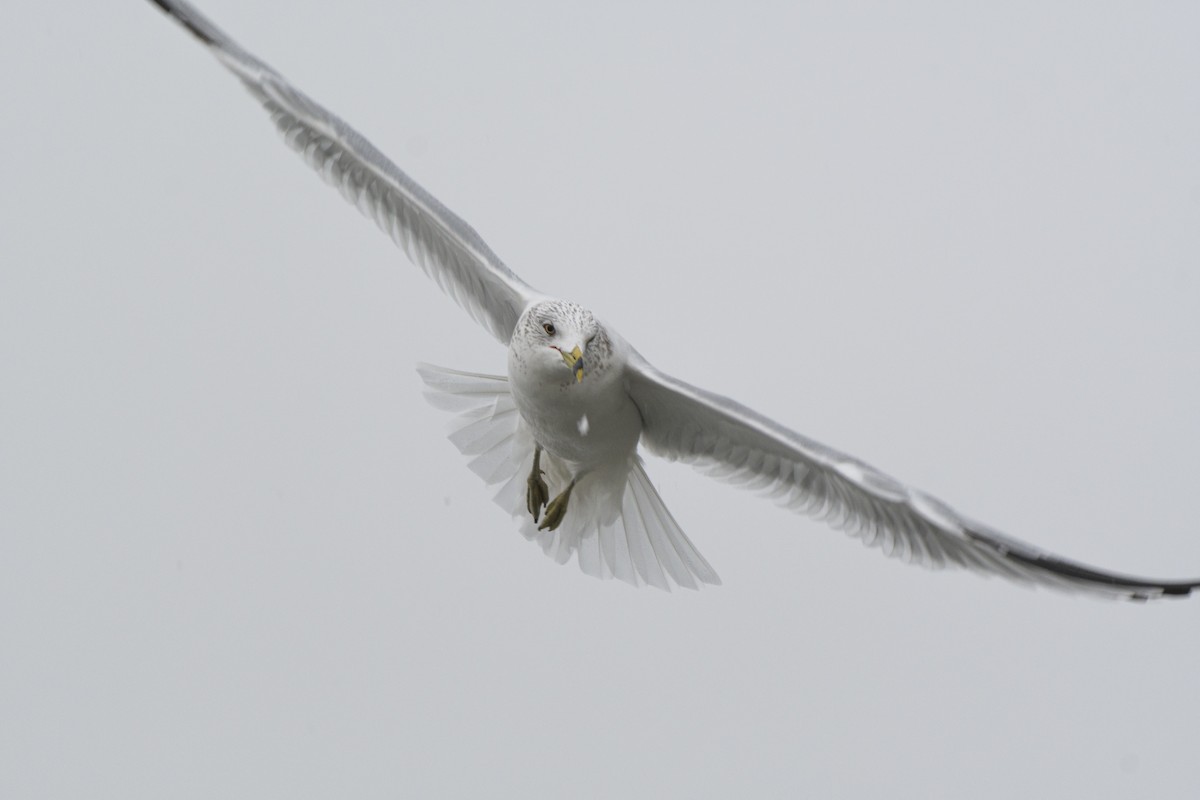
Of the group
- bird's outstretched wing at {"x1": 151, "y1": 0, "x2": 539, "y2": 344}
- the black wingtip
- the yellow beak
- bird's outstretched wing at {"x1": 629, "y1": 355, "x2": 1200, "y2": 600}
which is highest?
the black wingtip

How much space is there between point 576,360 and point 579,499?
3.33 feet

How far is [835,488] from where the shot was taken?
512 centimetres

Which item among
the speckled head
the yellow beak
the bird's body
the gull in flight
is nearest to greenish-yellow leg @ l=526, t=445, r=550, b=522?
the gull in flight

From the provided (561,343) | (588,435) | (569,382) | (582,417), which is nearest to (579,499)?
(588,435)

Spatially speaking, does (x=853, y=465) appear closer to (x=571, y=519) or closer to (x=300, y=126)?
(x=571, y=519)

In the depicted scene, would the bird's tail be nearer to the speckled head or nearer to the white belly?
the white belly

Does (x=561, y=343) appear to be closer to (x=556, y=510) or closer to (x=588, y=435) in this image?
(x=588, y=435)

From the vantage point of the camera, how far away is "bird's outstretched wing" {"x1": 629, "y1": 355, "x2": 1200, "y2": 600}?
14.6ft

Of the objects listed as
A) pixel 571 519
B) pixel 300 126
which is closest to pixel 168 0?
pixel 300 126

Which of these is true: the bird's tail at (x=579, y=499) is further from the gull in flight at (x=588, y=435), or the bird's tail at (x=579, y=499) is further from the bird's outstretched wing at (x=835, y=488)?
the bird's outstretched wing at (x=835, y=488)

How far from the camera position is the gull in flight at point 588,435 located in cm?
480

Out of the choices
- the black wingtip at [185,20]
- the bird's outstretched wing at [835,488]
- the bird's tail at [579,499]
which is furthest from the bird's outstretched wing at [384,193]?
the bird's outstretched wing at [835,488]

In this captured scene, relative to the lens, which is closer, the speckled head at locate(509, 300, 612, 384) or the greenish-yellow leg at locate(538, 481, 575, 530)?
the speckled head at locate(509, 300, 612, 384)

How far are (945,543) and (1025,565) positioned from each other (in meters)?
0.33
